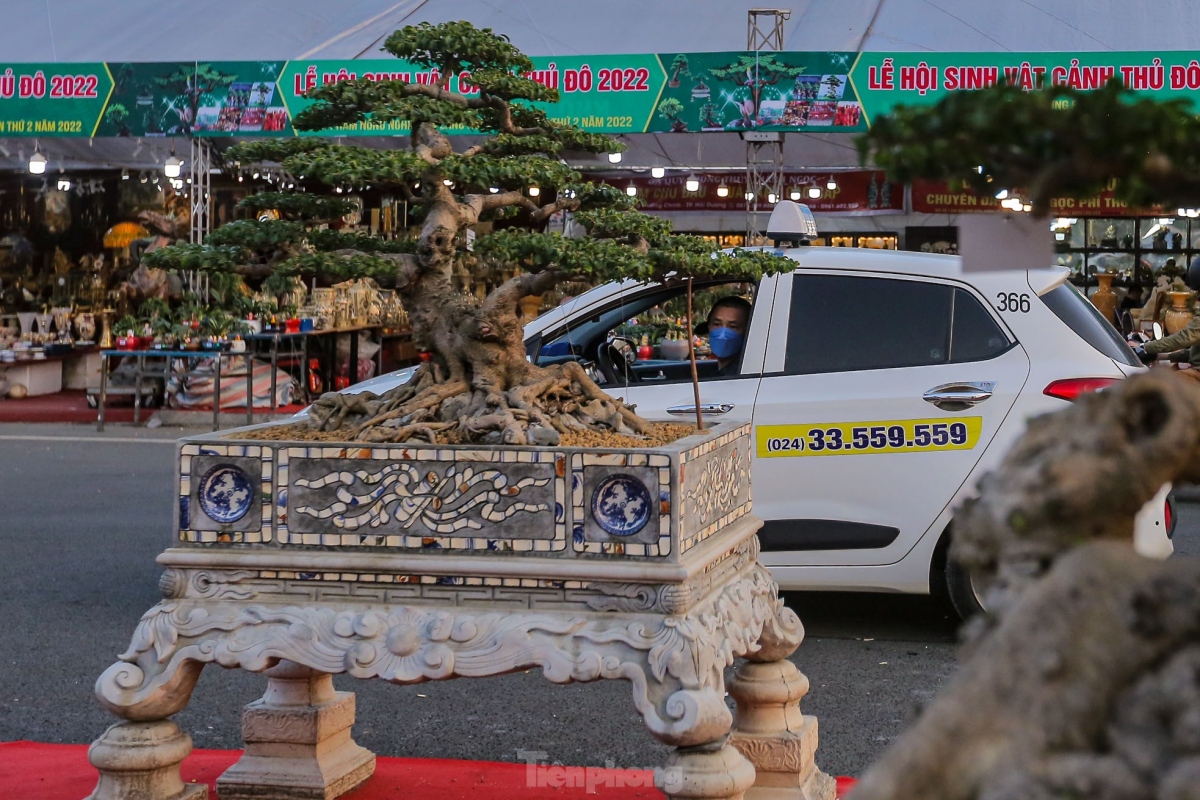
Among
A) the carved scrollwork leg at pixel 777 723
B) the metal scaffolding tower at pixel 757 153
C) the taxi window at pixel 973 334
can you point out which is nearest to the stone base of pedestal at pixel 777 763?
the carved scrollwork leg at pixel 777 723

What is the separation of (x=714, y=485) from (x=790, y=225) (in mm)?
2944

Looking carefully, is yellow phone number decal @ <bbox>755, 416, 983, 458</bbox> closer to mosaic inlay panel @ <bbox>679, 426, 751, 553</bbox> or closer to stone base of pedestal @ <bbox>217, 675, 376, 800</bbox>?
mosaic inlay panel @ <bbox>679, 426, 751, 553</bbox>

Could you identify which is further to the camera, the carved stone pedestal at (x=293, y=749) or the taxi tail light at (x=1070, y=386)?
the taxi tail light at (x=1070, y=386)

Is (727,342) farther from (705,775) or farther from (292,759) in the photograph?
(705,775)

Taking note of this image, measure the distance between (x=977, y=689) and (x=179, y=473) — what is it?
98.1 inches

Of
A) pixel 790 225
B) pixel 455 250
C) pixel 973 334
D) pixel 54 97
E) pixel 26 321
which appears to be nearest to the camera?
pixel 455 250

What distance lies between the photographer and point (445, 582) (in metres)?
3.22

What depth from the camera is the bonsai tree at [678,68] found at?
1409cm

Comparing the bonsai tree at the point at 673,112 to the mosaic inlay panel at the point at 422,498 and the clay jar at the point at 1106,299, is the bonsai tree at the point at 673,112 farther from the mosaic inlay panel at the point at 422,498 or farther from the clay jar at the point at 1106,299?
the mosaic inlay panel at the point at 422,498

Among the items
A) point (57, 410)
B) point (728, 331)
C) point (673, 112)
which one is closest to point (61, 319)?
point (57, 410)

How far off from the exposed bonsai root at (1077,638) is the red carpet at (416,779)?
8.85 feet

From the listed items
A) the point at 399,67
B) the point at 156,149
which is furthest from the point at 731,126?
the point at 156,149

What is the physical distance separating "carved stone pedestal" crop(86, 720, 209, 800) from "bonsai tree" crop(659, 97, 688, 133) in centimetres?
1157

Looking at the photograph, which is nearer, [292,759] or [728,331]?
[292,759]
